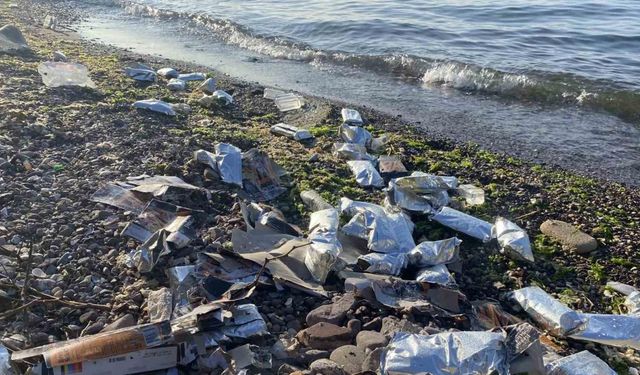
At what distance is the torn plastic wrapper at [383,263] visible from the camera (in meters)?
3.74

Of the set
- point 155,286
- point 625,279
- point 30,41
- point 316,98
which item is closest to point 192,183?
point 155,286

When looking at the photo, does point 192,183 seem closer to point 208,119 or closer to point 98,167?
point 98,167

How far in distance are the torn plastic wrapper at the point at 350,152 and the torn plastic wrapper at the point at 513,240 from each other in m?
1.91

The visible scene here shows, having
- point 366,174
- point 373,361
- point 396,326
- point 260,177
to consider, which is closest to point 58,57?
point 260,177

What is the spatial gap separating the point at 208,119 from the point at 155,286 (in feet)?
12.2

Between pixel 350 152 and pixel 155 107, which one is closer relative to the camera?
pixel 350 152

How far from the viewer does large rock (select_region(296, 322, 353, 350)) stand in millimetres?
3002

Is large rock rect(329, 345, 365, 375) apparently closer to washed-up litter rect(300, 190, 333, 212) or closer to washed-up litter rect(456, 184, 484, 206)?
washed-up litter rect(300, 190, 333, 212)

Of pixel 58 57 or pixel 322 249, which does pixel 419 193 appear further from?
pixel 58 57

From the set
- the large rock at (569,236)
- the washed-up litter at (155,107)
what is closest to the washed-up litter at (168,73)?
the washed-up litter at (155,107)

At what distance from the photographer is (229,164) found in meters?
5.02

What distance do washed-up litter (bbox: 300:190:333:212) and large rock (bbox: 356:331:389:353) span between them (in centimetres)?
175

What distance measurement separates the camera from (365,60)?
11570 mm

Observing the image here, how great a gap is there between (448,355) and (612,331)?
1291mm
